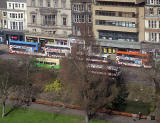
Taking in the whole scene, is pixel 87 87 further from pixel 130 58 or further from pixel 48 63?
pixel 48 63

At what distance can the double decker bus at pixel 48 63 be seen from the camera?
325ft

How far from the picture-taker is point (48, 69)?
95.8 meters

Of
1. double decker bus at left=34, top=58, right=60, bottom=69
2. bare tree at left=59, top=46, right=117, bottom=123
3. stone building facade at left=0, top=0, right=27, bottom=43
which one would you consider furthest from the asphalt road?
stone building facade at left=0, top=0, right=27, bottom=43

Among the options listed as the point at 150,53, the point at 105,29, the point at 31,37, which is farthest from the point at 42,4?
the point at 150,53

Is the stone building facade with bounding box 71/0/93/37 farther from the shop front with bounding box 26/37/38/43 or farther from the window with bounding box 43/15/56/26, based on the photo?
the shop front with bounding box 26/37/38/43

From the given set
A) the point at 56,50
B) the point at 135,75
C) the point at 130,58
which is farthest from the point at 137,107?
the point at 56,50

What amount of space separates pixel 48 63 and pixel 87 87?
2899 centimetres

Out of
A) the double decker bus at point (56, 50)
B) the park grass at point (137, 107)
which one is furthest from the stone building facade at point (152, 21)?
the park grass at point (137, 107)

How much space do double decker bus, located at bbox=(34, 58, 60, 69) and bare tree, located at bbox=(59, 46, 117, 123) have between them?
21213mm

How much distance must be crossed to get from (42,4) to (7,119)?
4387cm

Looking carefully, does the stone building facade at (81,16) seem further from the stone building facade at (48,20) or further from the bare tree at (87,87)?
the bare tree at (87,87)

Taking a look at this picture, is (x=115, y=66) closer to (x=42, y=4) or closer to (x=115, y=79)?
(x=115, y=79)

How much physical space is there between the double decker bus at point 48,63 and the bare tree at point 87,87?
21213 mm

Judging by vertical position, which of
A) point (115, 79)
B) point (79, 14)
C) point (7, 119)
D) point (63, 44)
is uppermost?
point (79, 14)
